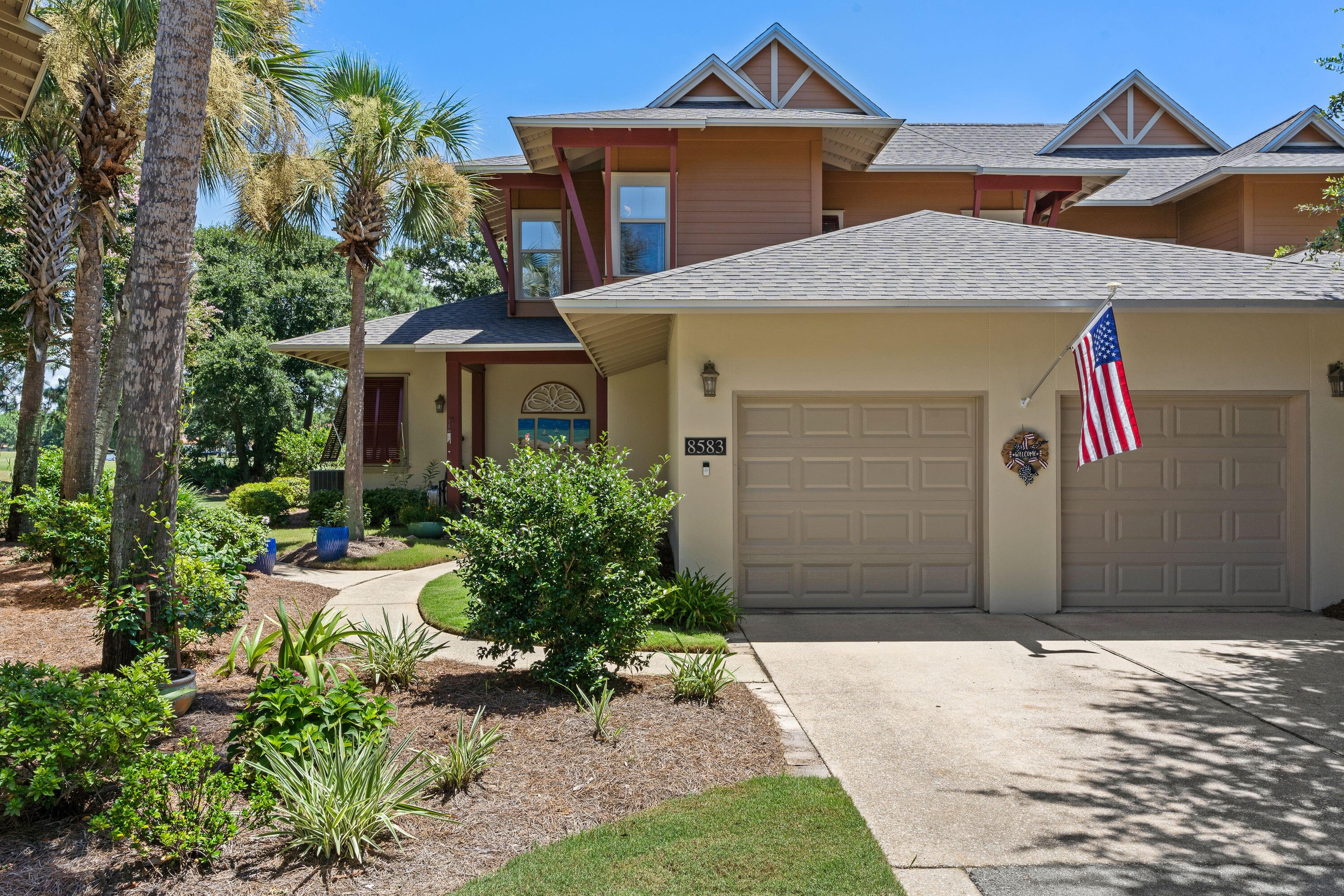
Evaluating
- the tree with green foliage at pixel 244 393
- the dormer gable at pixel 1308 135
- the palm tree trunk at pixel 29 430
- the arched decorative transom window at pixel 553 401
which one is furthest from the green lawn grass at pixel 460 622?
the tree with green foliage at pixel 244 393

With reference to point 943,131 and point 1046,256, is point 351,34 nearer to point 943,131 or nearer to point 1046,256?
point 1046,256

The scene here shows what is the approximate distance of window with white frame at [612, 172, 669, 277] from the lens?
48.2 feet

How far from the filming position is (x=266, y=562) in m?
11.4

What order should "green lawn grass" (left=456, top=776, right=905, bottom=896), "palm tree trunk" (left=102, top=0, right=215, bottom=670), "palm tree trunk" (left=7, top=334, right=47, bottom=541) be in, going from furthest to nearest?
"palm tree trunk" (left=7, top=334, right=47, bottom=541), "palm tree trunk" (left=102, top=0, right=215, bottom=670), "green lawn grass" (left=456, top=776, right=905, bottom=896)

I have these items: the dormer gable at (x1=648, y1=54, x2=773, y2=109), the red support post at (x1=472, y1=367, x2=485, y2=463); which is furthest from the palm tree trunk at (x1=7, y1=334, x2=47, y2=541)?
the dormer gable at (x1=648, y1=54, x2=773, y2=109)

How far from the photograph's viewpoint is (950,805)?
4.31 m

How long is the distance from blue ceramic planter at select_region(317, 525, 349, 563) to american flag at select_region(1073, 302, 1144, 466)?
9.97 metres

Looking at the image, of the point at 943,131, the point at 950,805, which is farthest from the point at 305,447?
the point at 950,805

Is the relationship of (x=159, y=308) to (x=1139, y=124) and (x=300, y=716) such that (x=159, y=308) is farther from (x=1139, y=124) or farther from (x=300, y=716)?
(x=1139, y=124)

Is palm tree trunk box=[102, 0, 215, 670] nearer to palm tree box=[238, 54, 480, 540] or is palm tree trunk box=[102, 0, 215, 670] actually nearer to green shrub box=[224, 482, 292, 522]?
palm tree box=[238, 54, 480, 540]

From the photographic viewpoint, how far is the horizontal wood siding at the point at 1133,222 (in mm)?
16656

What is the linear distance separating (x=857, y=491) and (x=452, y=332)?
30.9 ft

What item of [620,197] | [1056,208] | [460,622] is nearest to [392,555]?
[460,622]

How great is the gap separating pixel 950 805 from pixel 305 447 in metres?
23.3
